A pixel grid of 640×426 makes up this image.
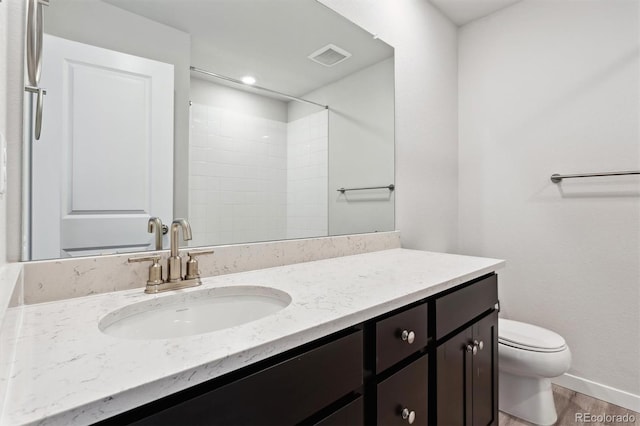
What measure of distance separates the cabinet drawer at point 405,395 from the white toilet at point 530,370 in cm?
88

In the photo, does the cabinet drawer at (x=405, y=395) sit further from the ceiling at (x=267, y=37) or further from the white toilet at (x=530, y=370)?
the ceiling at (x=267, y=37)

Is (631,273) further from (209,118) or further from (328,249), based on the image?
(209,118)

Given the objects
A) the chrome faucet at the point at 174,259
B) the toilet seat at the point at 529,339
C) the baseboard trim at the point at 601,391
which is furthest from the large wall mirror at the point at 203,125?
the baseboard trim at the point at 601,391

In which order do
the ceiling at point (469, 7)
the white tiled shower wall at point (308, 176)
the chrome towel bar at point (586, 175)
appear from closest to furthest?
the white tiled shower wall at point (308, 176)
the chrome towel bar at point (586, 175)
the ceiling at point (469, 7)

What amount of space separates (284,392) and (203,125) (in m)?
0.93

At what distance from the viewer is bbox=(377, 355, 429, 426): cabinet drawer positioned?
2.71 feet

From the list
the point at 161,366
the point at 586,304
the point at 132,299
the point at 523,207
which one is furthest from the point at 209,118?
the point at 586,304

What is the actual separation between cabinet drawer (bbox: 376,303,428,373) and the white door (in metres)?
0.75

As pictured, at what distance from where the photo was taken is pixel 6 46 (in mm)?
754

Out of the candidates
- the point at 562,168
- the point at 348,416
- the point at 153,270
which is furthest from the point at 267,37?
the point at 562,168

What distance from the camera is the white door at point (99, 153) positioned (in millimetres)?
860

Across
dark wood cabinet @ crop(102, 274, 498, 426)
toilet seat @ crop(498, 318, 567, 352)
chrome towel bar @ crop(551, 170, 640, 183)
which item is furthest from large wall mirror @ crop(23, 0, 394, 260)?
chrome towel bar @ crop(551, 170, 640, 183)

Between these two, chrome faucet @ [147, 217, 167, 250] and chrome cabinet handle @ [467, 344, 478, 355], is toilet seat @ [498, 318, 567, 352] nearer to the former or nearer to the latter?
chrome cabinet handle @ [467, 344, 478, 355]

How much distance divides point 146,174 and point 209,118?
0.31 meters
